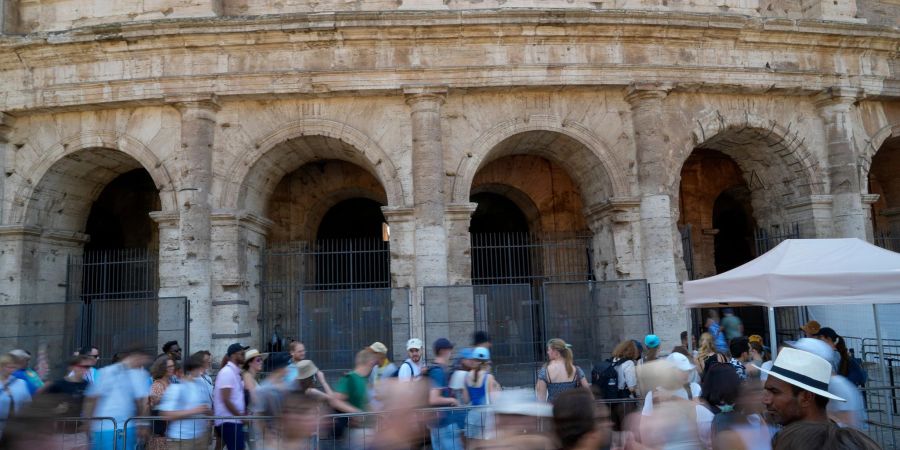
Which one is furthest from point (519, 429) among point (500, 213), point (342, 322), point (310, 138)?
point (500, 213)

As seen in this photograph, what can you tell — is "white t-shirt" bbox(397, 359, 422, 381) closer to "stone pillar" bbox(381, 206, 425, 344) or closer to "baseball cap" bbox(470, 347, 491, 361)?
"baseball cap" bbox(470, 347, 491, 361)

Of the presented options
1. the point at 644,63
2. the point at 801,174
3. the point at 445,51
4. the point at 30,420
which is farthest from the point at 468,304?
the point at 30,420

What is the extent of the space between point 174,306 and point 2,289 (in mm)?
3788

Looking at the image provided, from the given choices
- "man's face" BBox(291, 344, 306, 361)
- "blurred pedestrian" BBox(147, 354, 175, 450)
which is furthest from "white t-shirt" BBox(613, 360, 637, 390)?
"blurred pedestrian" BBox(147, 354, 175, 450)

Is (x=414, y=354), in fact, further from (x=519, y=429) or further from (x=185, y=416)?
(x=519, y=429)

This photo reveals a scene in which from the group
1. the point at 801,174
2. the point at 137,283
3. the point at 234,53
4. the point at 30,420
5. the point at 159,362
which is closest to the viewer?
the point at 30,420

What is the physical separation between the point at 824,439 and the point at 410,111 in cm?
1075

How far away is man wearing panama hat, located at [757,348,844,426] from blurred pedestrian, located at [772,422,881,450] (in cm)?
99

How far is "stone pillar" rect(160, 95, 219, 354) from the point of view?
1129 centimetres

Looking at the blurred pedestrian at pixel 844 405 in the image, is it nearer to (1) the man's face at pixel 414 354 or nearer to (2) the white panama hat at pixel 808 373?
(2) the white panama hat at pixel 808 373

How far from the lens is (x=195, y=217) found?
11.5 meters

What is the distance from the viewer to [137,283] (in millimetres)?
14305

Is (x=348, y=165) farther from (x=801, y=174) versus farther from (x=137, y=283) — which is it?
(x=801, y=174)

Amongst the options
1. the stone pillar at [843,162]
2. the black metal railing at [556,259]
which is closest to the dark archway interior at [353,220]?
A: the black metal railing at [556,259]
